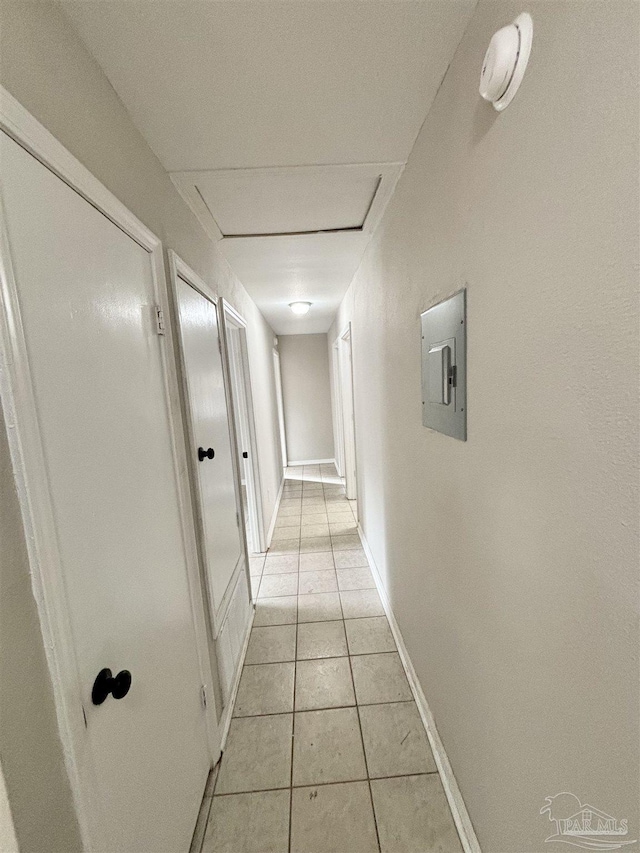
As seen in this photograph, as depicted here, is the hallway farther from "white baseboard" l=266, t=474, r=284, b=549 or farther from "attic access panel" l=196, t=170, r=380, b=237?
"white baseboard" l=266, t=474, r=284, b=549

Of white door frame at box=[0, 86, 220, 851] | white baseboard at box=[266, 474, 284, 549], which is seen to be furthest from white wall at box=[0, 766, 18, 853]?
white baseboard at box=[266, 474, 284, 549]

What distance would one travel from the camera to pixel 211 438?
1.61 metres

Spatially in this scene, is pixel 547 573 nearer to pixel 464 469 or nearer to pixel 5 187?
pixel 464 469

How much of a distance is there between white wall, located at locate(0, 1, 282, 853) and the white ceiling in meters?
0.10

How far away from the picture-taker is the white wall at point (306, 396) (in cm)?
594

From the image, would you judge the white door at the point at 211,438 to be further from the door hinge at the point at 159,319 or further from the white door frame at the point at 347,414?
the white door frame at the point at 347,414

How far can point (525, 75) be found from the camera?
613 millimetres

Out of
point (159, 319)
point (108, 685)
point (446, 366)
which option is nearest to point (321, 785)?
point (108, 685)

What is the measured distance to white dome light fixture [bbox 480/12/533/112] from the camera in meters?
0.60

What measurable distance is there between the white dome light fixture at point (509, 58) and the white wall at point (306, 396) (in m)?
5.33

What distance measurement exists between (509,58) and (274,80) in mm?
647

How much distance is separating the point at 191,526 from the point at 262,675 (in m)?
1.06

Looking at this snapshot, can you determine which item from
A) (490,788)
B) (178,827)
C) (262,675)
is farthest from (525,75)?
(262,675)

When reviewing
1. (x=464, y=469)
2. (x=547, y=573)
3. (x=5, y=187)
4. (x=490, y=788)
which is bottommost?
(x=490, y=788)
